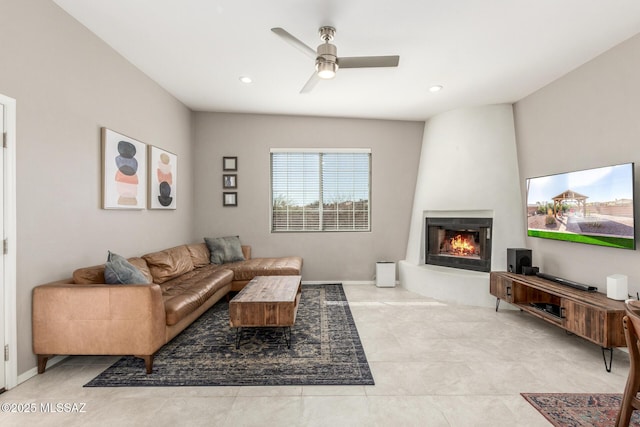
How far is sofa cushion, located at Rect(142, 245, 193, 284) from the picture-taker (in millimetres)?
3520

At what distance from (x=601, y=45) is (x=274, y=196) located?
4460 mm

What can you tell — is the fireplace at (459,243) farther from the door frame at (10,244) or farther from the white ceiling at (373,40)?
the door frame at (10,244)

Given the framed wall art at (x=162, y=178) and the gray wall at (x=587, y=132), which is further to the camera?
the framed wall art at (x=162, y=178)

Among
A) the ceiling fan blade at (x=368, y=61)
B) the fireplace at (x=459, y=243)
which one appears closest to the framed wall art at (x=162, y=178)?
the ceiling fan blade at (x=368, y=61)

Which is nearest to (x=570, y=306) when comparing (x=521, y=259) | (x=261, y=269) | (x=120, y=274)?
(x=521, y=259)

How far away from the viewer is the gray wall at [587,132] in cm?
277

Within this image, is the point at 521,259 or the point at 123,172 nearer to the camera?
the point at 123,172

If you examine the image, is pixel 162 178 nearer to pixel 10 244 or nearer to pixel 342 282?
pixel 10 244

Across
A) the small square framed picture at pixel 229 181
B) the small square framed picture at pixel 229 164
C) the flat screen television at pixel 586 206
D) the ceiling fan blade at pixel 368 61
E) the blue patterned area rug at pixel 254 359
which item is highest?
the ceiling fan blade at pixel 368 61

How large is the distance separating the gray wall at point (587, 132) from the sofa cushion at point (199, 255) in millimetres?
4572

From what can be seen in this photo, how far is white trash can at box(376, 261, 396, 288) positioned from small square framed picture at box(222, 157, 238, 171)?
2.97m

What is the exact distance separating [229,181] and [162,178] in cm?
126

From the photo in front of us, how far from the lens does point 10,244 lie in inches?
85.7

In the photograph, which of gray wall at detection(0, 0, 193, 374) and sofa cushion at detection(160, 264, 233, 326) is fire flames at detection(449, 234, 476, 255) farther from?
gray wall at detection(0, 0, 193, 374)
